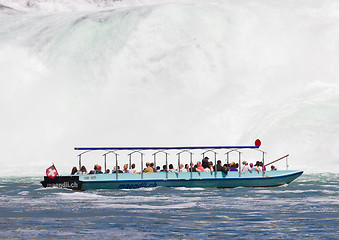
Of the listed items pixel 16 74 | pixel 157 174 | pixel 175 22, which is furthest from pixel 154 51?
pixel 157 174

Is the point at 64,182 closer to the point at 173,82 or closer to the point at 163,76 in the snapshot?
the point at 173,82

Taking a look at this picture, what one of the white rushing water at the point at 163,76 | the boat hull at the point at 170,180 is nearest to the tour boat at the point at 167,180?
the boat hull at the point at 170,180

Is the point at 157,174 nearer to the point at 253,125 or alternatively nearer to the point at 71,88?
the point at 253,125

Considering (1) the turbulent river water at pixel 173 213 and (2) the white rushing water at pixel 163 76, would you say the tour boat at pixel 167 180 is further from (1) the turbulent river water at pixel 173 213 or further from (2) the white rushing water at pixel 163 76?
(2) the white rushing water at pixel 163 76

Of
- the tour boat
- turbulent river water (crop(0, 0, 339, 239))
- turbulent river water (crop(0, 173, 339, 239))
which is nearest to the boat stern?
the tour boat

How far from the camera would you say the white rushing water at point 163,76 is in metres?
46.6

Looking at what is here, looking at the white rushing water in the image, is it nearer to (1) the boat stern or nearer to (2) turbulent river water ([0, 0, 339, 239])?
(2) turbulent river water ([0, 0, 339, 239])

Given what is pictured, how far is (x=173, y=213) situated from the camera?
20.8 meters

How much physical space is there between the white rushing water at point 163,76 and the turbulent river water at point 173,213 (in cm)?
1724

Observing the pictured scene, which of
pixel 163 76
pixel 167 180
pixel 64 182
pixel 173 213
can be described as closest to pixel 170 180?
pixel 167 180

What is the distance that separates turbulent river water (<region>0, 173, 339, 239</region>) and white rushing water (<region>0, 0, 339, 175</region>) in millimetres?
17244

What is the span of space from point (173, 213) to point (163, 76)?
1210 inches

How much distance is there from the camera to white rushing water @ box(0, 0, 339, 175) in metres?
46.6

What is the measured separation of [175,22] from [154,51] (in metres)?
2.61
